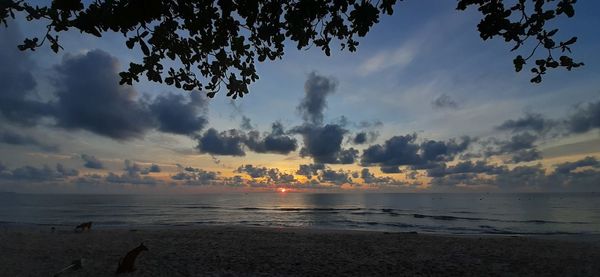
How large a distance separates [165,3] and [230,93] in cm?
159

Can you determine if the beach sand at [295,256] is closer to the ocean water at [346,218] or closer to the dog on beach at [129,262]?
the dog on beach at [129,262]

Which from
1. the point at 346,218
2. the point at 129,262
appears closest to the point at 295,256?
the point at 129,262

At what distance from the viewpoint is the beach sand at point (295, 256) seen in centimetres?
1420

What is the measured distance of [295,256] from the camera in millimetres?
17391

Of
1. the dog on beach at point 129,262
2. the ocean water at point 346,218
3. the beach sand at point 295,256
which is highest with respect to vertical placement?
the dog on beach at point 129,262

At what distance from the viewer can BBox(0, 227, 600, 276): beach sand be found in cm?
1420

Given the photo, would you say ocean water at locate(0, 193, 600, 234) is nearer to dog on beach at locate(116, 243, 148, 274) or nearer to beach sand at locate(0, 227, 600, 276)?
beach sand at locate(0, 227, 600, 276)

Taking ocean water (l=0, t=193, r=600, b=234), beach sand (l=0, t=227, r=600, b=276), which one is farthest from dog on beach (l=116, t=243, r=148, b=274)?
ocean water (l=0, t=193, r=600, b=234)

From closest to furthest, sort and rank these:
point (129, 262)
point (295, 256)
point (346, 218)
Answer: point (129, 262), point (295, 256), point (346, 218)

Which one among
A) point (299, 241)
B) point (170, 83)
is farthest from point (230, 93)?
point (299, 241)

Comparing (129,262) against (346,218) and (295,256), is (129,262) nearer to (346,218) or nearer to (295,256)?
(295,256)

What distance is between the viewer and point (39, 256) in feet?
56.3

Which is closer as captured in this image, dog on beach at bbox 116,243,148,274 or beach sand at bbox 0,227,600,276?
dog on beach at bbox 116,243,148,274

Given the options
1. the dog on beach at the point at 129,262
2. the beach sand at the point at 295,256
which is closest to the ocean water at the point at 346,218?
the beach sand at the point at 295,256
